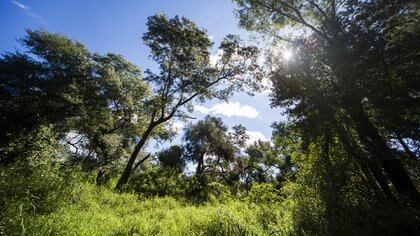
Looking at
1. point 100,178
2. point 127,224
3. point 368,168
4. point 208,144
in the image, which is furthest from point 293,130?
point 208,144

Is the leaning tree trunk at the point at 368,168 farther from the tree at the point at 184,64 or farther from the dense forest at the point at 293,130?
the tree at the point at 184,64

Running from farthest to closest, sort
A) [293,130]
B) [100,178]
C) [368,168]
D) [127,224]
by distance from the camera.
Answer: [100,178] → [293,130] → [368,168] → [127,224]

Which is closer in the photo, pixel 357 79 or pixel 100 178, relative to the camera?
pixel 357 79

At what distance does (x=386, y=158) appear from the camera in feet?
27.8

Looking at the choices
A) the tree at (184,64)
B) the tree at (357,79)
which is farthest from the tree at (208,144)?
the tree at (357,79)

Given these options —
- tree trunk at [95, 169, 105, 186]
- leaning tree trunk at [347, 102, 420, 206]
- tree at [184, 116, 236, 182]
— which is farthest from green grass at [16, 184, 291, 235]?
tree at [184, 116, 236, 182]

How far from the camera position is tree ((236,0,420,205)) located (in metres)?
8.66

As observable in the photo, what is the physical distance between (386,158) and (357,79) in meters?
2.76

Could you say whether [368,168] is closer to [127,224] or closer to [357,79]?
[357,79]

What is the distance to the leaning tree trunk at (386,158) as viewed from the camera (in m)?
8.45

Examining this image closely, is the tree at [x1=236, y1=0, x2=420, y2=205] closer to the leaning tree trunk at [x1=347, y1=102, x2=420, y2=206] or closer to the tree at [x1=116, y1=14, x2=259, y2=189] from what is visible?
the leaning tree trunk at [x1=347, y1=102, x2=420, y2=206]

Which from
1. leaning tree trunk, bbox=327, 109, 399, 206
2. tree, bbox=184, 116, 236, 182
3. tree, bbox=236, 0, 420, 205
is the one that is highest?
tree, bbox=184, 116, 236, 182

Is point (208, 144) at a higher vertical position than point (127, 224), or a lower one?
higher

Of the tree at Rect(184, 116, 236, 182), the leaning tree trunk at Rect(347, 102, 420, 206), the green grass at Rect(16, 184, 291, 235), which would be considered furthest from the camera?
the tree at Rect(184, 116, 236, 182)
